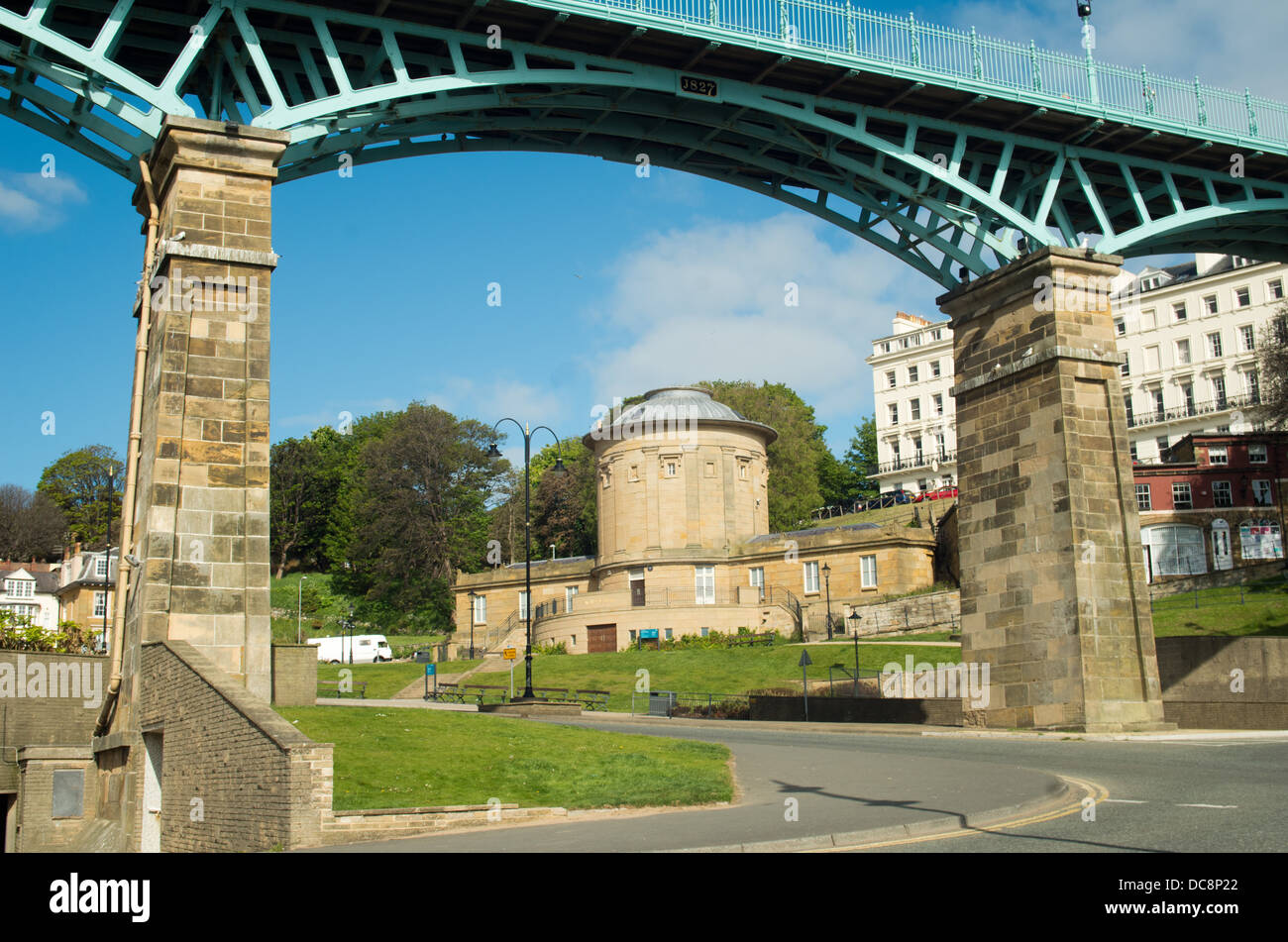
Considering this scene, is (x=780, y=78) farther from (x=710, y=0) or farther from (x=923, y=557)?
(x=923, y=557)

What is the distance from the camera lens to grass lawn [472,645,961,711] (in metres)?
40.8

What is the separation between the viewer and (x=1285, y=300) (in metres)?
69.1

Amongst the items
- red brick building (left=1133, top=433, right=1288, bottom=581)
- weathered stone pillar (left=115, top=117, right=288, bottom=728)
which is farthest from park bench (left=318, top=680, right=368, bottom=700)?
red brick building (left=1133, top=433, right=1288, bottom=581)

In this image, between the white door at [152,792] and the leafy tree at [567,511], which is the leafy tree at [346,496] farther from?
the white door at [152,792]

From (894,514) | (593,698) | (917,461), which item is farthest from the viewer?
(917,461)

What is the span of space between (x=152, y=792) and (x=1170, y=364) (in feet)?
276

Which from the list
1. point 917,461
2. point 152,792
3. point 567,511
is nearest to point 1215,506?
point 917,461

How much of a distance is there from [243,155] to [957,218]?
13867mm

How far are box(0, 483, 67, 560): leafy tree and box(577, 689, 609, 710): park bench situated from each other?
73.7 meters

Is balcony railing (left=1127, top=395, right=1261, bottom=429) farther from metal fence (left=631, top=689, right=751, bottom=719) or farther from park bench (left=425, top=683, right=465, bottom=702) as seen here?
park bench (left=425, top=683, right=465, bottom=702)

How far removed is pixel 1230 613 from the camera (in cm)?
3816

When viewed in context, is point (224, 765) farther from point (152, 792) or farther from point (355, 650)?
point (355, 650)

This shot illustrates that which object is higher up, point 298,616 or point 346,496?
point 346,496

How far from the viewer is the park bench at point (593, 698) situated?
1494 inches
